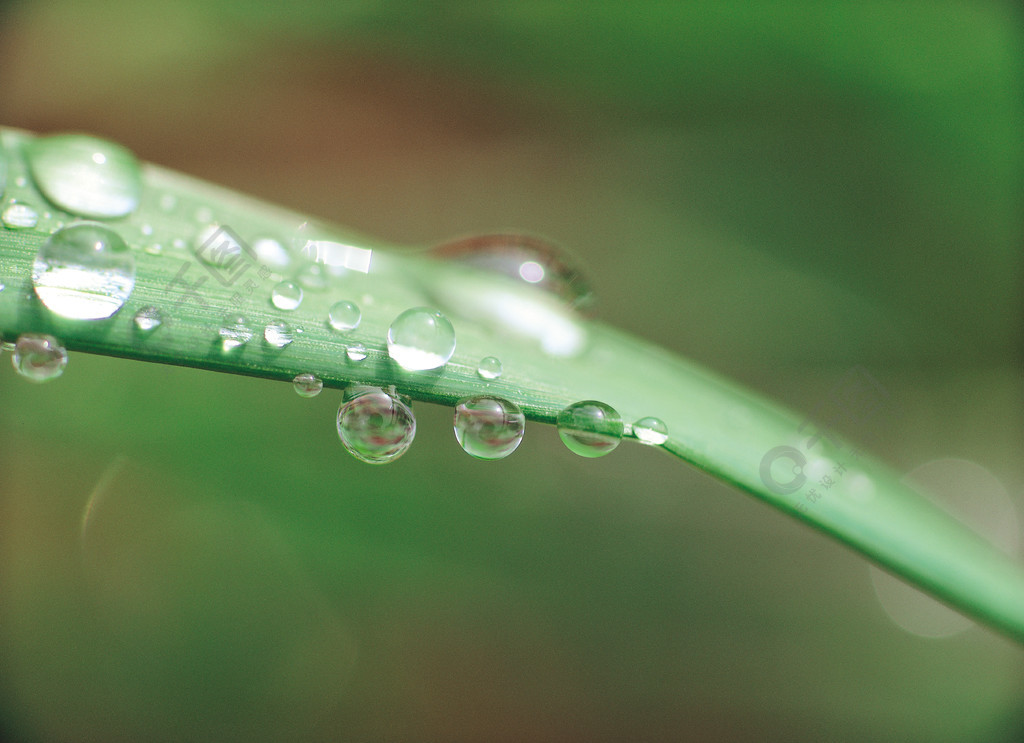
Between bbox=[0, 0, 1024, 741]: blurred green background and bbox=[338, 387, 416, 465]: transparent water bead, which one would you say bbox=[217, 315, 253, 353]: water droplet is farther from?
bbox=[0, 0, 1024, 741]: blurred green background

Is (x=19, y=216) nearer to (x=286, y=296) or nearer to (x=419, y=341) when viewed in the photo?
(x=286, y=296)

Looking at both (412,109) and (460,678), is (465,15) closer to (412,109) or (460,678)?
(412,109)

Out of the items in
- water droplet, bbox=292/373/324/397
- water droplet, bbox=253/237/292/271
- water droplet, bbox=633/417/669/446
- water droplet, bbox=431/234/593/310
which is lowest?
water droplet, bbox=292/373/324/397

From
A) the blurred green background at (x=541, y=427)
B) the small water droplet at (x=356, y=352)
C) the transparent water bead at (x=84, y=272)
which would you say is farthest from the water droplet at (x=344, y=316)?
the blurred green background at (x=541, y=427)

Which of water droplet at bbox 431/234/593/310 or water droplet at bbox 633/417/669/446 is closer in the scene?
water droplet at bbox 633/417/669/446

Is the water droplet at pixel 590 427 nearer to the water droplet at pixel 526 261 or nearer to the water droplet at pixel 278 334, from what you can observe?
the water droplet at pixel 278 334

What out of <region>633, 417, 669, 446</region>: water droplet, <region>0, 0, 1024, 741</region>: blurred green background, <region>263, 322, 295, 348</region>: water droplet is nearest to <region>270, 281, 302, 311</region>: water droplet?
<region>263, 322, 295, 348</region>: water droplet
